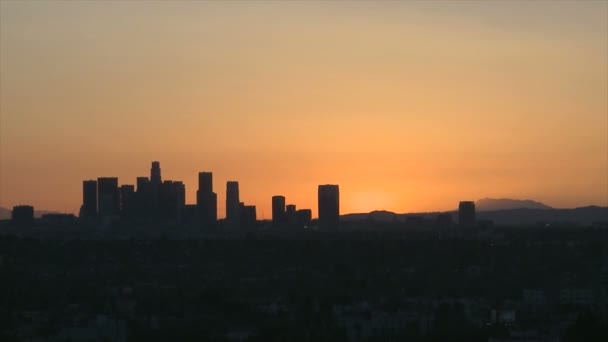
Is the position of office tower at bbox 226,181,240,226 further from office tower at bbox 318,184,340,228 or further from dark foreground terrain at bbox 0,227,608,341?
dark foreground terrain at bbox 0,227,608,341

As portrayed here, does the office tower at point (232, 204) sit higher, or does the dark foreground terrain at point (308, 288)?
the office tower at point (232, 204)

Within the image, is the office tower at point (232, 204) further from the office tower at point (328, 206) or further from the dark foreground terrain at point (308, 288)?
the dark foreground terrain at point (308, 288)

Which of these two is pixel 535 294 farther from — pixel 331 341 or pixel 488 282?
pixel 331 341

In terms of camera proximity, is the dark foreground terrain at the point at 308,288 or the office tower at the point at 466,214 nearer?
the dark foreground terrain at the point at 308,288

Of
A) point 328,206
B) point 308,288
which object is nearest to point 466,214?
point 328,206

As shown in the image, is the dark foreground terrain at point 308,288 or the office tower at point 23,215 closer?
the dark foreground terrain at point 308,288

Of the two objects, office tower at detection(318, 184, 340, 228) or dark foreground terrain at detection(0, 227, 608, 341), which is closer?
dark foreground terrain at detection(0, 227, 608, 341)
